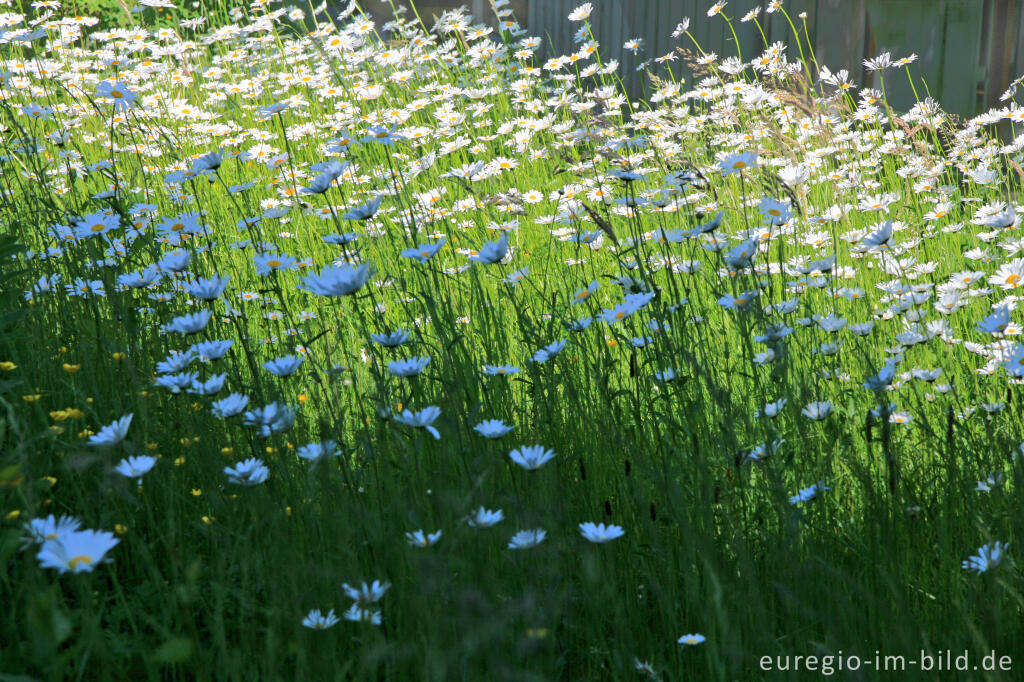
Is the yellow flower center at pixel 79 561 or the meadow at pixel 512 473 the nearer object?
Answer: the yellow flower center at pixel 79 561

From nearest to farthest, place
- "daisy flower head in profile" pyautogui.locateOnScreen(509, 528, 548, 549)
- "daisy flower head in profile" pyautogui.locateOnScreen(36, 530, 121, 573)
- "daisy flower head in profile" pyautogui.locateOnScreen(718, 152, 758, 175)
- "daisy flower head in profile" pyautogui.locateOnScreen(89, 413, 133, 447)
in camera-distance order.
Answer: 1. "daisy flower head in profile" pyautogui.locateOnScreen(36, 530, 121, 573)
2. "daisy flower head in profile" pyautogui.locateOnScreen(509, 528, 548, 549)
3. "daisy flower head in profile" pyautogui.locateOnScreen(89, 413, 133, 447)
4. "daisy flower head in profile" pyautogui.locateOnScreen(718, 152, 758, 175)

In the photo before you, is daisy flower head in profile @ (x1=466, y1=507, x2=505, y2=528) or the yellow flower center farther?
daisy flower head in profile @ (x1=466, y1=507, x2=505, y2=528)

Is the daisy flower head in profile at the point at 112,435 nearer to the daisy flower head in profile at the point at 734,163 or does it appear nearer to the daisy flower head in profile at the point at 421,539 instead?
the daisy flower head in profile at the point at 421,539

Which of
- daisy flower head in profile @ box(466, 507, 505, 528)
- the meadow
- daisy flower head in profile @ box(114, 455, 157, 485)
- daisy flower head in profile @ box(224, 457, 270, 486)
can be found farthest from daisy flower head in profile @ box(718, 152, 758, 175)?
daisy flower head in profile @ box(114, 455, 157, 485)

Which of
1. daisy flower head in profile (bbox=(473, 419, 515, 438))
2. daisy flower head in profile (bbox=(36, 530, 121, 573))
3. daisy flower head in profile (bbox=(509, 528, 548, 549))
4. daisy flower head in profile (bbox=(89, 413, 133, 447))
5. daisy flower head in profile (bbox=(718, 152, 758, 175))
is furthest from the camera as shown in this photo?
daisy flower head in profile (bbox=(718, 152, 758, 175))

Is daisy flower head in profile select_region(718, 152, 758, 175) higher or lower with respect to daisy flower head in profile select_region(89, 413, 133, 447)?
higher

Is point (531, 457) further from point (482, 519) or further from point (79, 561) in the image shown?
point (79, 561)

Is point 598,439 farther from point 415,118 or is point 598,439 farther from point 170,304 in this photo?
point 415,118

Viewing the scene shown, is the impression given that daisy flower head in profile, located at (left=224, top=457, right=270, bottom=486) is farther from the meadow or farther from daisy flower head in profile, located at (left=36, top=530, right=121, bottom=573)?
daisy flower head in profile, located at (left=36, top=530, right=121, bottom=573)

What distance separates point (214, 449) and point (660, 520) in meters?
0.91

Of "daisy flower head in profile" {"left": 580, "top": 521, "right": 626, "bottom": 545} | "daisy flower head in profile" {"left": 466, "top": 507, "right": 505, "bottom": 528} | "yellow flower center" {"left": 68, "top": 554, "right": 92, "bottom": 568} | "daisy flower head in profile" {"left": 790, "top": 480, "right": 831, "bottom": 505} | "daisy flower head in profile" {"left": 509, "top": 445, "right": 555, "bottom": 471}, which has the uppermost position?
"yellow flower center" {"left": 68, "top": 554, "right": 92, "bottom": 568}

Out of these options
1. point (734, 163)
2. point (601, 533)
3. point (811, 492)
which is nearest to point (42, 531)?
point (601, 533)

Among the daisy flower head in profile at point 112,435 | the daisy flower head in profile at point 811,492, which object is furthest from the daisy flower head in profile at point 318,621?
the daisy flower head in profile at point 811,492

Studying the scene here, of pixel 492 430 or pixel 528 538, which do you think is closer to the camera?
pixel 528 538
